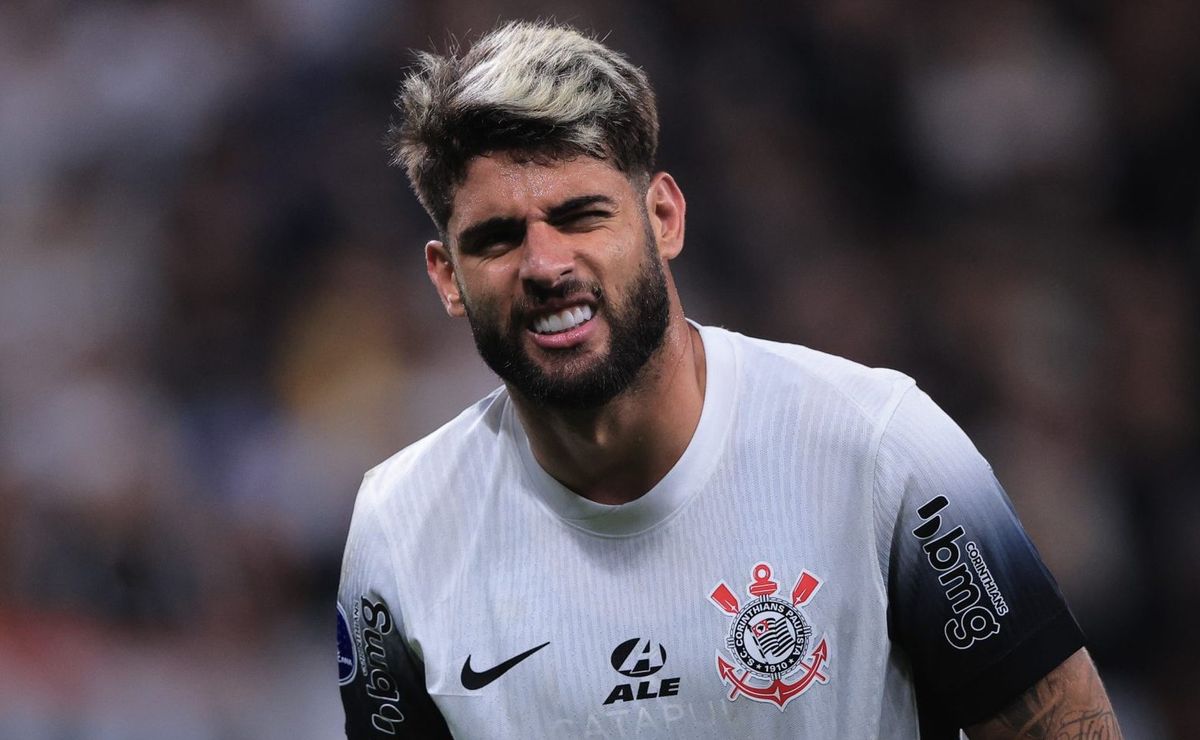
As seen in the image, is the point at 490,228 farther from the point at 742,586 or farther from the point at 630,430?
the point at 742,586

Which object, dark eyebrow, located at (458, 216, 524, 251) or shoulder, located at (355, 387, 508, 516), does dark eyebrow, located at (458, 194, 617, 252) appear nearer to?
dark eyebrow, located at (458, 216, 524, 251)

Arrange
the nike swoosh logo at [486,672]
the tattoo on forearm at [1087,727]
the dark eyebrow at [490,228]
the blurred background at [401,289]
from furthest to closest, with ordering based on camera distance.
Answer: the blurred background at [401,289] < the nike swoosh logo at [486,672] < the dark eyebrow at [490,228] < the tattoo on forearm at [1087,727]

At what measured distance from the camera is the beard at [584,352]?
2805 millimetres

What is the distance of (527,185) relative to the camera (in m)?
2.83

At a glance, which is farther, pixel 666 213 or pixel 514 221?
pixel 666 213

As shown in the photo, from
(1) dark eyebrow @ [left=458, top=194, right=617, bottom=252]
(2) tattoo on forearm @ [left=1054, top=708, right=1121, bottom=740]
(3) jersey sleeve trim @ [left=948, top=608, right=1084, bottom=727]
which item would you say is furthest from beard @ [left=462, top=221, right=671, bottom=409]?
(2) tattoo on forearm @ [left=1054, top=708, right=1121, bottom=740]

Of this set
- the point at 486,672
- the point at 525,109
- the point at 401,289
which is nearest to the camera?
the point at 525,109

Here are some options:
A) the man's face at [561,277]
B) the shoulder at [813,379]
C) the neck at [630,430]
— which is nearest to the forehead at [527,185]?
the man's face at [561,277]

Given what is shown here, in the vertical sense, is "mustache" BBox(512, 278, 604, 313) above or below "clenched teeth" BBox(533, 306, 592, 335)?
above

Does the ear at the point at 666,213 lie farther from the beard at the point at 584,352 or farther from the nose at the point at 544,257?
the nose at the point at 544,257

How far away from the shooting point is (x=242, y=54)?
809 centimetres

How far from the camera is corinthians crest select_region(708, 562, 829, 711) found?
281 cm

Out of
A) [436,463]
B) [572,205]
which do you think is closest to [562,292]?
[572,205]

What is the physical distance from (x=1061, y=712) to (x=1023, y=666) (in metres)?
0.10
